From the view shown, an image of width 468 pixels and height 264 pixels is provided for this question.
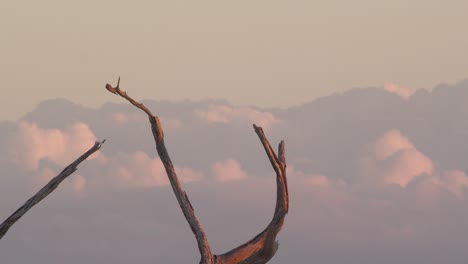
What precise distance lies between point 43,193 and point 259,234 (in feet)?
15.2

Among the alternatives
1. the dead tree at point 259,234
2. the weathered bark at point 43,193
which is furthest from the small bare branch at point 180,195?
the weathered bark at point 43,193

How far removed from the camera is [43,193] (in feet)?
51.6

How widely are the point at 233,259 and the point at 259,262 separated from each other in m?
0.60

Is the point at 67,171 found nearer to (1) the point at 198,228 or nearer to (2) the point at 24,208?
(2) the point at 24,208

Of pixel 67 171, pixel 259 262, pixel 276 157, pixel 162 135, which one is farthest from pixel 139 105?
pixel 259 262

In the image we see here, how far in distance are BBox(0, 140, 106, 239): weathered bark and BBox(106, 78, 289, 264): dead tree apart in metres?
1.27

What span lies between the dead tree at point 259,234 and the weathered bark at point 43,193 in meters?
1.27

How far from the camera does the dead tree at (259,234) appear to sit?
16.3 meters

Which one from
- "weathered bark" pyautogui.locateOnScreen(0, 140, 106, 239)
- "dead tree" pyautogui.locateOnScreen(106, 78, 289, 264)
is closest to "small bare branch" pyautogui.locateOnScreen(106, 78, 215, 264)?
"dead tree" pyautogui.locateOnScreen(106, 78, 289, 264)

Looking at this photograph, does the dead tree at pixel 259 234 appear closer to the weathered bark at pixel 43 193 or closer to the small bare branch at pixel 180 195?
the small bare branch at pixel 180 195

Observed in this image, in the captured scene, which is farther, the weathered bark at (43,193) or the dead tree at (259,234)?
the dead tree at (259,234)

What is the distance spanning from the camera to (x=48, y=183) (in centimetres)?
1575

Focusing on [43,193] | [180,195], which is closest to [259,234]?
[180,195]

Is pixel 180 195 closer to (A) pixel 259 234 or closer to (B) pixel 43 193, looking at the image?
(A) pixel 259 234
